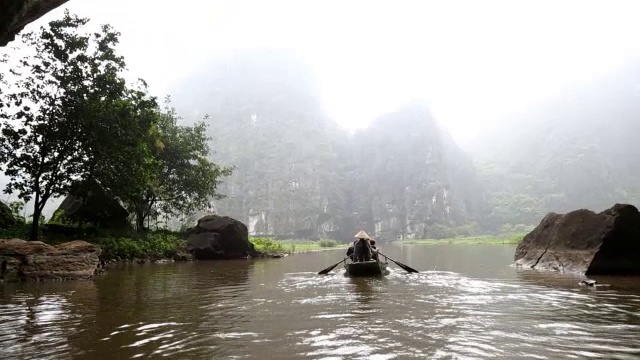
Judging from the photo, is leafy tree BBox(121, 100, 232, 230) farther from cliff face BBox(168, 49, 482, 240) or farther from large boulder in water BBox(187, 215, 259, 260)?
cliff face BBox(168, 49, 482, 240)

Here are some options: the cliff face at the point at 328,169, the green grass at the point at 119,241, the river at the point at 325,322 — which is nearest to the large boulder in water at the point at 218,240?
the green grass at the point at 119,241

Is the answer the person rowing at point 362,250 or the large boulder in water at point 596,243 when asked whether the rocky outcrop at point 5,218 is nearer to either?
the person rowing at point 362,250

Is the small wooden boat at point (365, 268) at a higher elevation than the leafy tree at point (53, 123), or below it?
below

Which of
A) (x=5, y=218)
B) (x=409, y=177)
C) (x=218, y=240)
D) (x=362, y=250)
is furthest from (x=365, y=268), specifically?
(x=409, y=177)

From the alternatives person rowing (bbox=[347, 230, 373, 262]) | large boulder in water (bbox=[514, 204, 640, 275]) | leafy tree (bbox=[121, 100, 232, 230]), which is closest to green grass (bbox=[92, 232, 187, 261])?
leafy tree (bbox=[121, 100, 232, 230])

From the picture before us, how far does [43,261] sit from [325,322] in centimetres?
1335

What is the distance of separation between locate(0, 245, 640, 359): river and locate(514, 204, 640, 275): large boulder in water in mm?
2797

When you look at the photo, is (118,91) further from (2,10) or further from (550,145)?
(550,145)

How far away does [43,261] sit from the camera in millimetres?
15852

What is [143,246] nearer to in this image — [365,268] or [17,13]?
[365,268]

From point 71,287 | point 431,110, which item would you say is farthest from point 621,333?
point 431,110

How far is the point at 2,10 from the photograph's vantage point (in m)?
5.45

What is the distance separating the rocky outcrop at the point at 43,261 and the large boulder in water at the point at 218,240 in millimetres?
14833

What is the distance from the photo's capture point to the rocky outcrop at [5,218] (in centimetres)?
2376
